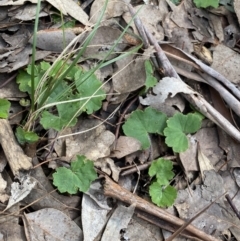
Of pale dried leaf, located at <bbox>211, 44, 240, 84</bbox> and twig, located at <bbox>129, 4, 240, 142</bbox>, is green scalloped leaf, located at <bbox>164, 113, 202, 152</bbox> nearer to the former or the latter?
twig, located at <bbox>129, 4, 240, 142</bbox>

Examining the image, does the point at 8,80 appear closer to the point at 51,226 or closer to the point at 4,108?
the point at 4,108

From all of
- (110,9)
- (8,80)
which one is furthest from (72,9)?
(8,80)

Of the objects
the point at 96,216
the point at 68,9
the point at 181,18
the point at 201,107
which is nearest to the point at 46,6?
the point at 68,9

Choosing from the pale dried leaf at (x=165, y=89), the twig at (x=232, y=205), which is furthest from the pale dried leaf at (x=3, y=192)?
the twig at (x=232, y=205)

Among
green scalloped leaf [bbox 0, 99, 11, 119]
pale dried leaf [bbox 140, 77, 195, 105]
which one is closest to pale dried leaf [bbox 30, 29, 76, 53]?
green scalloped leaf [bbox 0, 99, 11, 119]

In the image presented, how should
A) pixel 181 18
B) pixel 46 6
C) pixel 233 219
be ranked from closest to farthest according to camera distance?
pixel 233 219 < pixel 46 6 < pixel 181 18

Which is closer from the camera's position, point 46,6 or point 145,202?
point 145,202

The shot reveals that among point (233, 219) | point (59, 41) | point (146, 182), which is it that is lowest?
point (233, 219)

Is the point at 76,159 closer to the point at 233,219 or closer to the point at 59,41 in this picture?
the point at 59,41
